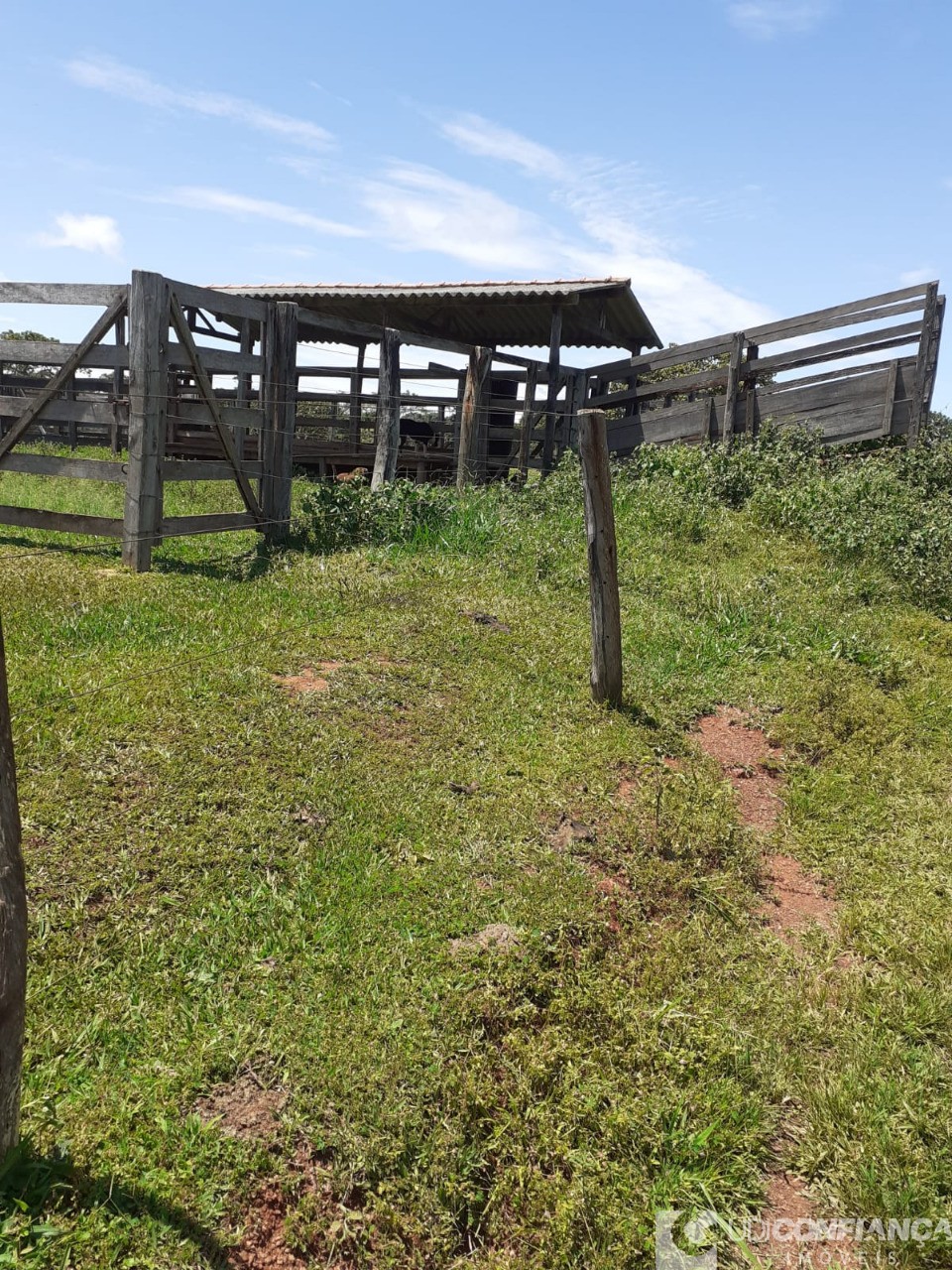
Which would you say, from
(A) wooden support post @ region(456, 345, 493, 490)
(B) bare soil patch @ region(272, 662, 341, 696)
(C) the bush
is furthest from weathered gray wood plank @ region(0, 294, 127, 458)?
(A) wooden support post @ region(456, 345, 493, 490)

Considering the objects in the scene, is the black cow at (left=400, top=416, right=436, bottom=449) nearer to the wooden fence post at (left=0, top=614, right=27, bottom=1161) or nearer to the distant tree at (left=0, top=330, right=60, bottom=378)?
the distant tree at (left=0, top=330, right=60, bottom=378)

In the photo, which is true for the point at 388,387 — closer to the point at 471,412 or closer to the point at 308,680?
the point at 471,412

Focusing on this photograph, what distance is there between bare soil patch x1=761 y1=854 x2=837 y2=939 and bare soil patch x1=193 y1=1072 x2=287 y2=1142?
9.04 ft

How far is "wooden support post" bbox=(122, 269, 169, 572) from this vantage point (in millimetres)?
7820

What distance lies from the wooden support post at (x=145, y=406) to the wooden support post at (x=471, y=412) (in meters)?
4.41

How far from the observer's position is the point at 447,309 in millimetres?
17656

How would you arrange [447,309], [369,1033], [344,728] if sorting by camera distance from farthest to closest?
[447,309] < [344,728] < [369,1033]

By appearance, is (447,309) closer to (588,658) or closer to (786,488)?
(786,488)

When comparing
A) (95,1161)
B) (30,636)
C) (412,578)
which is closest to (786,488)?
(412,578)

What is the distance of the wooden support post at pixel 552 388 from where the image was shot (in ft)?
48.9

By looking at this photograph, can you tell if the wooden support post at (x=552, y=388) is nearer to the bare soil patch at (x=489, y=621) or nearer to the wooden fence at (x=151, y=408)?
the wooden fence at (x=151, y=408)

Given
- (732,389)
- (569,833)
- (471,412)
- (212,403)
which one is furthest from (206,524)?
(732,389)

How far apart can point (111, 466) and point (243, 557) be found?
1464 mm
